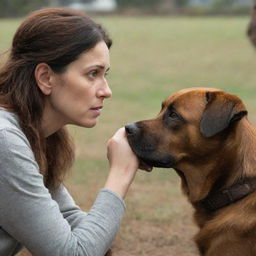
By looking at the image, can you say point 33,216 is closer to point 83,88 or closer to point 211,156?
point 83,88

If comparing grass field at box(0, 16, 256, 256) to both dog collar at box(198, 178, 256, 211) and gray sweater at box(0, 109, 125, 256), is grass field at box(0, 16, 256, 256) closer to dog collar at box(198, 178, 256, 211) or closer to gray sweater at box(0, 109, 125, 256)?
dog collar at box(198, 178, 256, 211)

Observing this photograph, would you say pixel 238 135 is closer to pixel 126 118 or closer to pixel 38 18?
pixel 38 18

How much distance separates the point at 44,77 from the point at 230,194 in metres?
1.29

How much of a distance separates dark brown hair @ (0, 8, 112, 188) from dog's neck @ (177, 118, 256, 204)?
99 cm

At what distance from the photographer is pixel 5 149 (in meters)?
3.45

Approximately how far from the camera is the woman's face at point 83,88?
12.2ft

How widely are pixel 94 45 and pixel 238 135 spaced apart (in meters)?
1.05

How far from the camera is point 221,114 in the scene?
13.6 ft

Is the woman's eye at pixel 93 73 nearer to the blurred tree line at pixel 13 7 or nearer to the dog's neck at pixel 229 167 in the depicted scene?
the dog's neck at pixel 229 167

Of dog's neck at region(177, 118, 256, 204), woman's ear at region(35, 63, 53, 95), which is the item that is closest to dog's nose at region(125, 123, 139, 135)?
dog's neck at region(177, 118, 256, 204)

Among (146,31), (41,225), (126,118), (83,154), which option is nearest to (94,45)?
(41,225)

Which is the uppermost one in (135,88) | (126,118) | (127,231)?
(127,231)

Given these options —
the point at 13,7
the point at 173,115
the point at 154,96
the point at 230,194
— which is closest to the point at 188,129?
the point at 173,115

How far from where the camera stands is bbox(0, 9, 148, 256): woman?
11.3 ft
